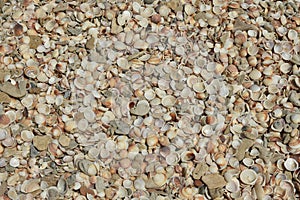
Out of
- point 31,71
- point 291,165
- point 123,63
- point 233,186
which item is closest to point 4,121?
point 31,71

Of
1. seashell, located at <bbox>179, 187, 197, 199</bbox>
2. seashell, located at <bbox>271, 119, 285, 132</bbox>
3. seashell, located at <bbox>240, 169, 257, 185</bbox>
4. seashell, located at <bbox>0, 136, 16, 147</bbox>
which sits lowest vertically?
seashell, located at <bbox>179, 187, 197, 199</bbox>

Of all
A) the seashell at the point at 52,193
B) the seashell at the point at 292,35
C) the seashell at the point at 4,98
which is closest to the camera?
the seashell at the point at 52,193

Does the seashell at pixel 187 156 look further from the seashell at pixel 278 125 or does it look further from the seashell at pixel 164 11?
the seashell at pixel 164 11

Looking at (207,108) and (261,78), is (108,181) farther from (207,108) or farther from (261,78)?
(261,78)

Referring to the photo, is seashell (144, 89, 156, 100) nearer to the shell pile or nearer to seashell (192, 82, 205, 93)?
the shell pile

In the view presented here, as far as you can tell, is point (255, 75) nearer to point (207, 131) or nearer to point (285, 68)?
point (285, 68)

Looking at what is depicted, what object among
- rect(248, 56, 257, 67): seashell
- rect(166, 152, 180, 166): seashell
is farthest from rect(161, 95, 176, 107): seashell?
rect(248, 56, 257, 67): seashell

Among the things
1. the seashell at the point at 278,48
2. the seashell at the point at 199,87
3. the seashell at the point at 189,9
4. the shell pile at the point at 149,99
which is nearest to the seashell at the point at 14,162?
the shell pile at the point at 149,99
